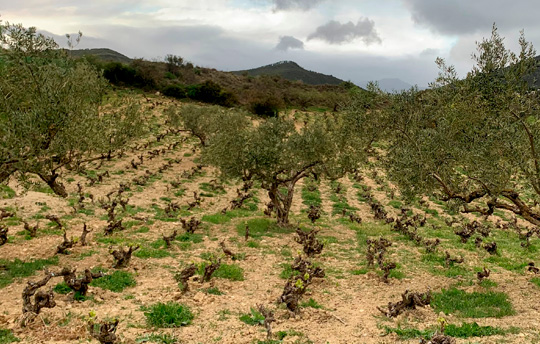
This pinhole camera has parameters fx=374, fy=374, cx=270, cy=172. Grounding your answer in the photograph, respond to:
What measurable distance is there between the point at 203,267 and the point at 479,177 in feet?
39.8

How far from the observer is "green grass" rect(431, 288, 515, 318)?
43.8 ft

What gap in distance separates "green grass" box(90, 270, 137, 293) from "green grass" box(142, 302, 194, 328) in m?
2.24

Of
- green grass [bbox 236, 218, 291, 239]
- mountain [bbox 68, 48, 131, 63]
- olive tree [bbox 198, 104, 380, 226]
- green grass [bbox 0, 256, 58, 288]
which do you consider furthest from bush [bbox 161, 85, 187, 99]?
green grass [bbox 0, 256, 58, 288]

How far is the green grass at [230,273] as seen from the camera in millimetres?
16627

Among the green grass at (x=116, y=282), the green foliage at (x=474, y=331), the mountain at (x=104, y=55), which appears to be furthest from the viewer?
the mountain at (x=104, y=55)

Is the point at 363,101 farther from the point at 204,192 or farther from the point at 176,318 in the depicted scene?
the point at 176,318

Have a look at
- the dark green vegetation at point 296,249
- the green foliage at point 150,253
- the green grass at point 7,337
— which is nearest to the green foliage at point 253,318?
the dark green vegetation at point 296,249

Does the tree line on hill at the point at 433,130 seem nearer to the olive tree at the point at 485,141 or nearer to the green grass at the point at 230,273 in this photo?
the olive tree at the point at 485,141

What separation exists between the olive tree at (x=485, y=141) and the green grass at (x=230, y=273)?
328 inches

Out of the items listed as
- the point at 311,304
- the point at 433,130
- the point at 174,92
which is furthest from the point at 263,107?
the point at 311,304

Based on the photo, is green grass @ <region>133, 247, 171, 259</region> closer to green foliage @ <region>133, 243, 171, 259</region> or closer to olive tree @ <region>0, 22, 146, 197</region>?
green foliage @ <region>133, 243, 171, 259</region>

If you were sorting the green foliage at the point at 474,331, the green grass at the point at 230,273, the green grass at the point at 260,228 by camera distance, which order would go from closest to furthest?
the green foliage at the point at 474,331, the green grass at the point at 230,273, the green grass at the point at 260,228

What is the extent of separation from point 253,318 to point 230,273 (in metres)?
4.71

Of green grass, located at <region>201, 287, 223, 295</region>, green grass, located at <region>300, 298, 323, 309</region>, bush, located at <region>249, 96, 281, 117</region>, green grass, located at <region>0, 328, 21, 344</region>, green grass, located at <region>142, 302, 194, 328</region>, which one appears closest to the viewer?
Answer: green grass, located at <region>0, 328, 21, 344</region>
